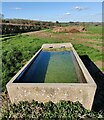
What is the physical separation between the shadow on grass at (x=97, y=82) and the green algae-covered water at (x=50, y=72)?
89 cm

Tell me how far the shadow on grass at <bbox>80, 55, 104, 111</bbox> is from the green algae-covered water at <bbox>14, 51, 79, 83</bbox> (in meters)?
0.89

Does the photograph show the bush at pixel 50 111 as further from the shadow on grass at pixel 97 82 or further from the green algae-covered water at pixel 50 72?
the green algae-covered water at pixel 50 72

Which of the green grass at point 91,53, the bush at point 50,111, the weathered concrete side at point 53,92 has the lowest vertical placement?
the bush at point 50,111

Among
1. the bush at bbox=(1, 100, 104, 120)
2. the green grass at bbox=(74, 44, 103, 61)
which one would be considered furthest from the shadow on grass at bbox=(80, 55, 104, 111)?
the bush at bbox=(1, 100, 104, 120)

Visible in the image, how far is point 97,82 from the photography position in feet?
30.8

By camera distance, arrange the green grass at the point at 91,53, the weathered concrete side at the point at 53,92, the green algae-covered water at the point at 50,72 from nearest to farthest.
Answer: the weathered concrete side at the point at 53,92 < the green algae-covered water at the point at 50,72 < the green grass at the point at 91,53

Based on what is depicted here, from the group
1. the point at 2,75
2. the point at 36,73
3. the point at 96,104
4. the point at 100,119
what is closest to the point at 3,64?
the point at 2,75

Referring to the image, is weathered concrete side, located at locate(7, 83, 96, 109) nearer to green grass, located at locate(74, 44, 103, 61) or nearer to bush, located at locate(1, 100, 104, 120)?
bush, located at locate(1, 100, 104, 120)

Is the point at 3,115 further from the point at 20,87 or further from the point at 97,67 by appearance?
the point at 97,67

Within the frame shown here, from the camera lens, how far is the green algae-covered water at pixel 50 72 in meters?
8.31

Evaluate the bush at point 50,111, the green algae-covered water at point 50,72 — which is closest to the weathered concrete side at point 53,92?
the bush at point 50,111

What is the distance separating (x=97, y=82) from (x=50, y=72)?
74.3 inches

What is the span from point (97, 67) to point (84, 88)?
5.83 meters

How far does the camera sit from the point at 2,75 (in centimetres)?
961
